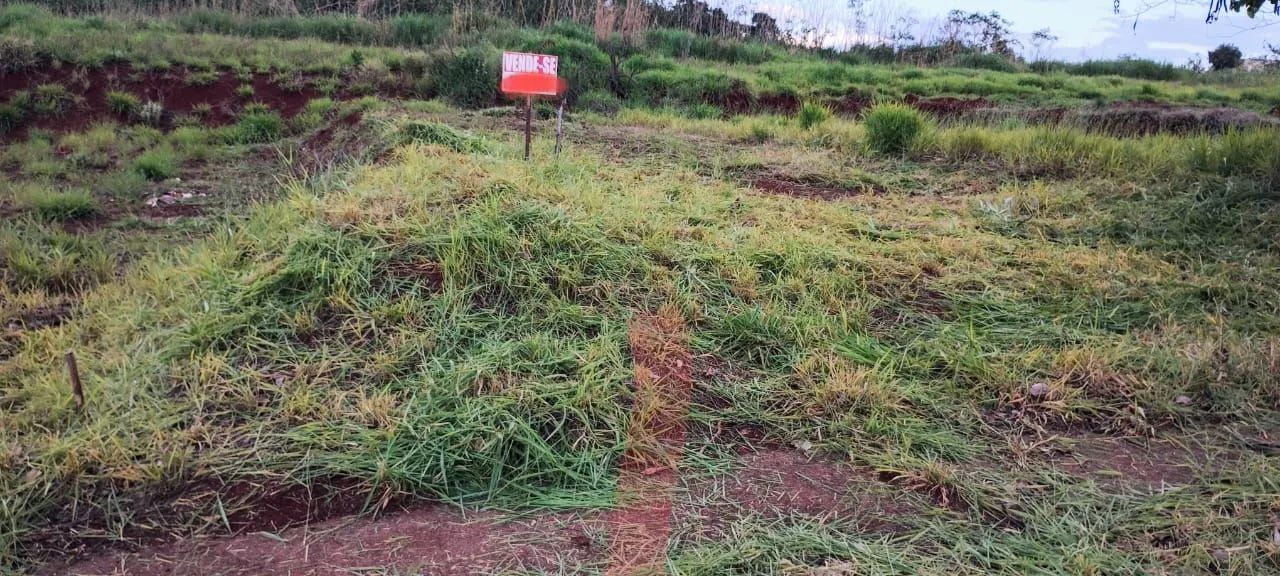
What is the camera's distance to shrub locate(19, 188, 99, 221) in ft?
15.8

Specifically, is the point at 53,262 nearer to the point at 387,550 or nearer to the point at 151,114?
the point at 387,550

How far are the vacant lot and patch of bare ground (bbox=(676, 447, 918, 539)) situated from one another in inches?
0.4

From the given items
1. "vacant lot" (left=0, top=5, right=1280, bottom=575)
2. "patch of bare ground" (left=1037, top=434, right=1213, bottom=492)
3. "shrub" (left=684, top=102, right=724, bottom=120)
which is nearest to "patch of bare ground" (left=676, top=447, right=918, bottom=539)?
"vacant lot" (left=0, top=5, right=1280, bottom=575)

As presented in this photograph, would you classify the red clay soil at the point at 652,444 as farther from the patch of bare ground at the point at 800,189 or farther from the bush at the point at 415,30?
the bush at the point at 415,30

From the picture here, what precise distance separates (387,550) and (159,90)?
8750 millimetres

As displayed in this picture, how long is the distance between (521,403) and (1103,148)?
4.82 m

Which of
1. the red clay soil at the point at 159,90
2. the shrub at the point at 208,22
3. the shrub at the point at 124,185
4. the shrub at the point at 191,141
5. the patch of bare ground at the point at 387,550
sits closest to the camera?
the patch of bare ground at the point at 387,550

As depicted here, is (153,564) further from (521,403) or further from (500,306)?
(500,306)

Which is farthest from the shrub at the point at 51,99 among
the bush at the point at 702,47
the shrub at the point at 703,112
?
the bush at the point at 702,47

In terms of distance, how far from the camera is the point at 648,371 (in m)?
2.57

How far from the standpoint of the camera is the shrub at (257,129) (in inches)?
304

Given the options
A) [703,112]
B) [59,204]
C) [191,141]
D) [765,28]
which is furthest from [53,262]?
[765,28]

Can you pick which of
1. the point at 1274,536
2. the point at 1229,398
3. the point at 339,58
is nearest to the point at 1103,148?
the point at 1229,398

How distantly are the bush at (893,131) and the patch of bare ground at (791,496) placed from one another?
4366 millimetres
